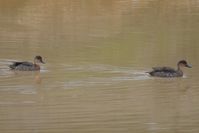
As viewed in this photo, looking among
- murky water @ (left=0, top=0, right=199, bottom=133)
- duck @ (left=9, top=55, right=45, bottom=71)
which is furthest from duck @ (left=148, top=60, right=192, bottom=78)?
duck @ (left=9, top=55, right=45, bottom=71)

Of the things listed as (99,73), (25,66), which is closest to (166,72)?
(99,73)

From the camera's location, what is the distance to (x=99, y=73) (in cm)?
1817

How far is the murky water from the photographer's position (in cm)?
1376

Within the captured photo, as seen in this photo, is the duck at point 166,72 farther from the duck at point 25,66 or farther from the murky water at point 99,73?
the duck at point 25,66

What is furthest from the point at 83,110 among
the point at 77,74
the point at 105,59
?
the point at 105,59

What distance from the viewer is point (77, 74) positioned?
1802cm

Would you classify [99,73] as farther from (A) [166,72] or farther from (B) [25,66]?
(B) [25,66]

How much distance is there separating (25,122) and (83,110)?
4.17 feet

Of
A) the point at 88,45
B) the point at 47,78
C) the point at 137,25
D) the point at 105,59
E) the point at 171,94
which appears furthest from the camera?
the point at 137,25

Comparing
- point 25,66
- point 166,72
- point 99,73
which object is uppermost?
point 25,66

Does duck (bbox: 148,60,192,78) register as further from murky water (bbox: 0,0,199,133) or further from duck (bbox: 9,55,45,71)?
duck (bbox: 9,55,45,71)

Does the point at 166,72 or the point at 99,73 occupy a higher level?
the point at 99,73

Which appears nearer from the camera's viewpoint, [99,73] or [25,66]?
[99,73]

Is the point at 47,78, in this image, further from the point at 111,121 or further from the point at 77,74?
the point at 111,121
